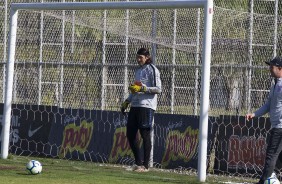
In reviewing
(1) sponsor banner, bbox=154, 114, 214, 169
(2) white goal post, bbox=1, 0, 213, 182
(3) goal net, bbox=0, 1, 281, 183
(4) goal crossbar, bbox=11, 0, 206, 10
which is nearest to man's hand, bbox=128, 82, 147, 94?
(3) goal net, bbox=0, 1, 281, 183

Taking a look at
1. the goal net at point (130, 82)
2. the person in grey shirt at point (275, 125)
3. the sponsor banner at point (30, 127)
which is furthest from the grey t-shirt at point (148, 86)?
the sponsor banner at point (30, 127)

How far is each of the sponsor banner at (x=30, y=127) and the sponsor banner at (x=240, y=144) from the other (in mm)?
4083

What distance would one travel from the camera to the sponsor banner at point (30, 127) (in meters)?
17.7

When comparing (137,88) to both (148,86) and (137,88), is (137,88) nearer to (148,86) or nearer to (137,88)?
(137,88)

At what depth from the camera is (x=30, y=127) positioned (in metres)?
18.0

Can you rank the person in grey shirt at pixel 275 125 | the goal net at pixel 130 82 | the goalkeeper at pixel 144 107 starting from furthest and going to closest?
1. the goal net at pixel 130 82
2. the goalkeeper at pixel 144 107
3. the person in grey shirt at pixel 275 125

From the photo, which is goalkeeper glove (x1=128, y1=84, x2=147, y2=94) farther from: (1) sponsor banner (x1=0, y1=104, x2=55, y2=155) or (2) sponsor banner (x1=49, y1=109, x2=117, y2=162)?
(1) sponsor banner (x1=0, y1=104, x2=55, y2=155)

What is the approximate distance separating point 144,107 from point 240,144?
180cm

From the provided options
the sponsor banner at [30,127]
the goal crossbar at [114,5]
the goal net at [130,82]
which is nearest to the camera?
the goal crossbar at [114,5]

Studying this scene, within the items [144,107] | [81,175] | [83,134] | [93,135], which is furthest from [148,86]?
[83,134]

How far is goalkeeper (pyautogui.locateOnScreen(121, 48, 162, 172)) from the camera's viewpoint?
14.3 metres

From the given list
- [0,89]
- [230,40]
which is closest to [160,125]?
[230,40]

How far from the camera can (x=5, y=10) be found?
804 inches

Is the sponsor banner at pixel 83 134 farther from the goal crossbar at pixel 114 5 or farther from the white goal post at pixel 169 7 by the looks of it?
the goal crossbar at pixel 114 5
